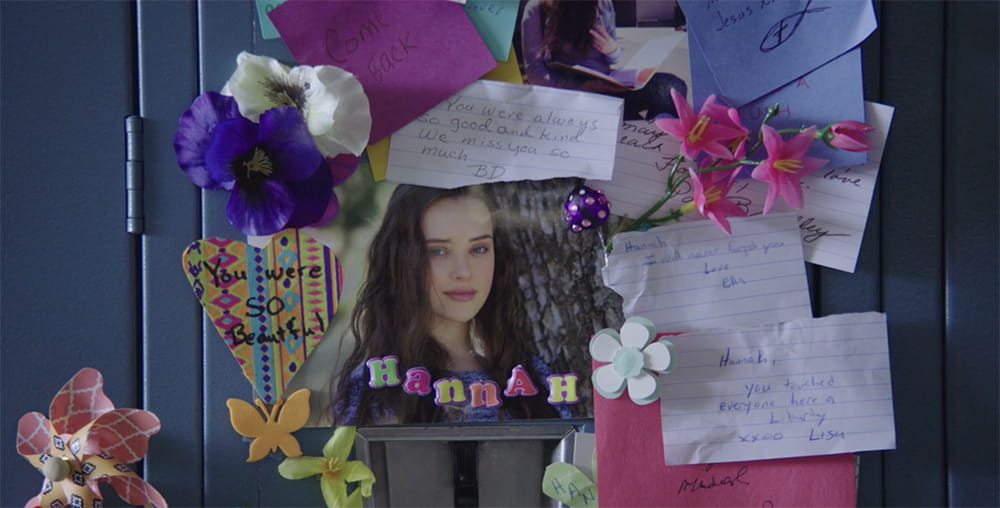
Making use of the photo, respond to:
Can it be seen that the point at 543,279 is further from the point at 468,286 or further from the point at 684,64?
the point at 684,64

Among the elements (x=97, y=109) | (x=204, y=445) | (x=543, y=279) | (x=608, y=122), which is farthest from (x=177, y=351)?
(x=608, y=122)

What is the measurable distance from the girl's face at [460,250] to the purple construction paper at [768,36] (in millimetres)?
282

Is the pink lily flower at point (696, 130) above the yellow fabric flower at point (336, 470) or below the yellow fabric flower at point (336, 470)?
above

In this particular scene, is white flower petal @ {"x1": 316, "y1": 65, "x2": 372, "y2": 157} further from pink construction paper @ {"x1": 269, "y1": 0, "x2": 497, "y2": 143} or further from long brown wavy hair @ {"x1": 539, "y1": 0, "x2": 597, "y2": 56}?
long brown wavy hair @ {"x1": 539, "y1": 0, "x2": 597, "y2": 56}

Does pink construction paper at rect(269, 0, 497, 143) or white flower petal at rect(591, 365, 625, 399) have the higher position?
pink construction paper at rect(269, 0, 497, 143)

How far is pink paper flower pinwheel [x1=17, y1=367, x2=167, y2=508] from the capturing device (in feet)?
2.36

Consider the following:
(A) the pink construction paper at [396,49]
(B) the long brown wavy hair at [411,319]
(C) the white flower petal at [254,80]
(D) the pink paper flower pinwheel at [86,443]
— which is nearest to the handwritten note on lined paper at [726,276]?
(B) the long brown wavy hair at [411,319]

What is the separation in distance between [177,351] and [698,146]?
0.56 meters

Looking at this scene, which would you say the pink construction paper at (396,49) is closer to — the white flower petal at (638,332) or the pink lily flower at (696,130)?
the pink lily flower at (696,130)

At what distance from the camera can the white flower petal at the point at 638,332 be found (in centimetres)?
73

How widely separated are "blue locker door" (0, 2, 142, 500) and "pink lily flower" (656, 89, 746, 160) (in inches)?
21.4

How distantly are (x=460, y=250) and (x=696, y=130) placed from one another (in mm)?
262

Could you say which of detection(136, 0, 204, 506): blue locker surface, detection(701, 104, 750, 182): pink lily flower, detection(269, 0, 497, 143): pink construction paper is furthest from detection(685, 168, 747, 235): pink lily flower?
detection(136, 0, 204, 506): blue locker surface

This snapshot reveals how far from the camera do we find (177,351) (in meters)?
0.75
